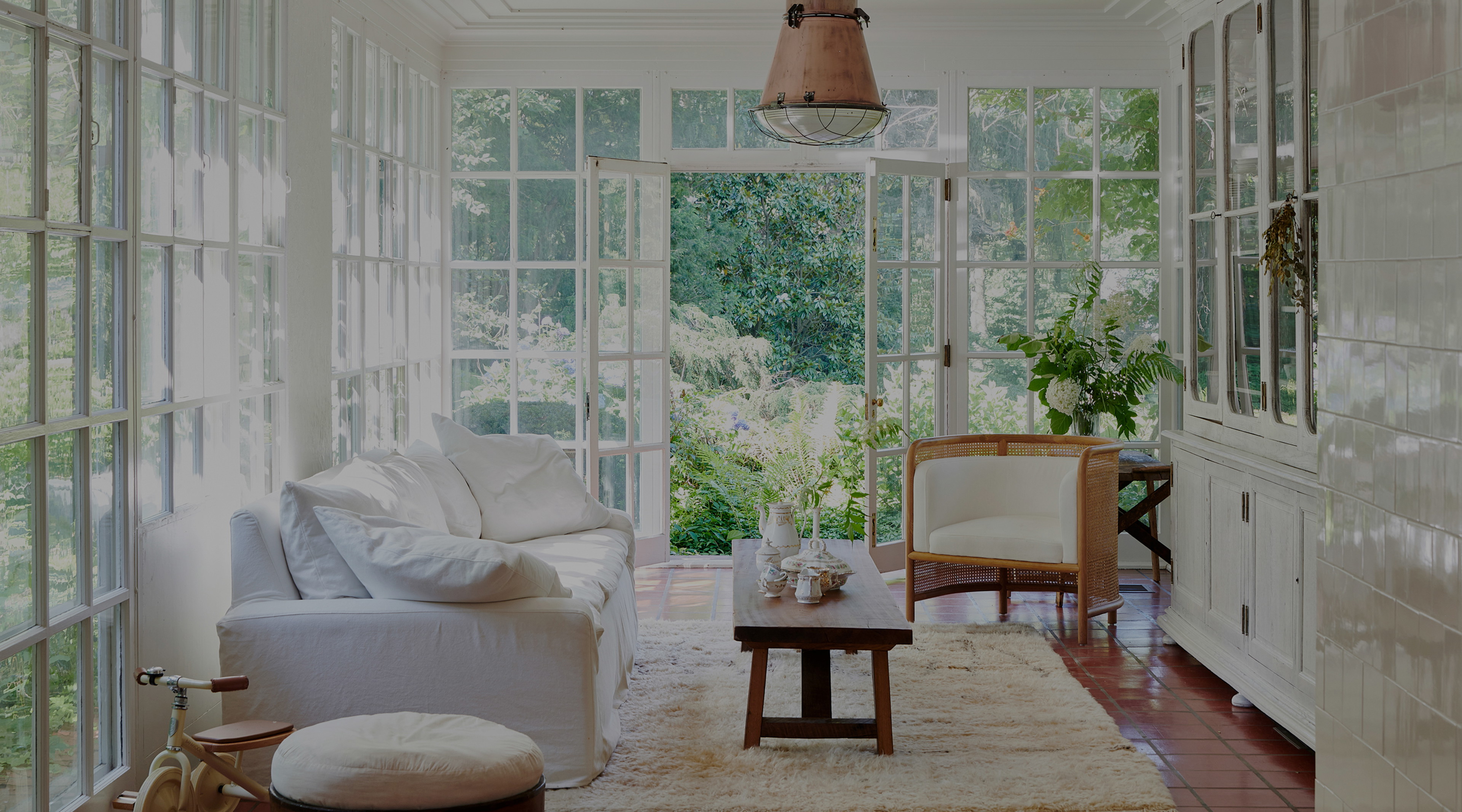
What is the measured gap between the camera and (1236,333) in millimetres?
4023

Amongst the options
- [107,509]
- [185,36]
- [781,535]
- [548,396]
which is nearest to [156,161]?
[185,36]

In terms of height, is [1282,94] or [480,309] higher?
[1282,94]

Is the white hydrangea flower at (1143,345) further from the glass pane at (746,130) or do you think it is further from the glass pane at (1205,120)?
the glass pane at (746,130)

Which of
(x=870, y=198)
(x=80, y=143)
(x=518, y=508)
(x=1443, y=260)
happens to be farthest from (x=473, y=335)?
(x=1443, y=260)

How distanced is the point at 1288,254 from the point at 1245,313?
41 centimetres

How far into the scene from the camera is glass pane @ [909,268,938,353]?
574 cm

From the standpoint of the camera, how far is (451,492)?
433 centimetres

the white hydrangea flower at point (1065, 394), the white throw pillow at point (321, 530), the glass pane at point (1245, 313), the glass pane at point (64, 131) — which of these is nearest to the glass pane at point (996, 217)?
the white hydrangea flower at point (1065, 394)

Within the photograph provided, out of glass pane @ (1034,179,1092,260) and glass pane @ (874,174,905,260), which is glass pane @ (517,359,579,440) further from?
glass pane @ (1034,179,1092,260)

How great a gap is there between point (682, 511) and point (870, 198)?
11.8ft

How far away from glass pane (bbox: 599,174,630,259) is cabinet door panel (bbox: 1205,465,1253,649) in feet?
9.84

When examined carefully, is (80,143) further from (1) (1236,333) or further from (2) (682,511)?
(2) (682,511)

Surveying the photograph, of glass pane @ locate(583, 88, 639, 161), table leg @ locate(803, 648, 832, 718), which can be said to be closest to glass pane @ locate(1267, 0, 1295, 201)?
table leg @ locate(803, 648, 832, 718)

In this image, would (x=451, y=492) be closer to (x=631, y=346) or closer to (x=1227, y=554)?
(x=631, y=346)
